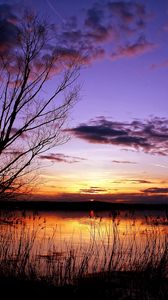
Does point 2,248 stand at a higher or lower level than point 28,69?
lower

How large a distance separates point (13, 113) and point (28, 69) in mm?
→ 1414

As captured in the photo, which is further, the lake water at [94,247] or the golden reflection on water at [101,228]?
the golden reflection on water at [101,228]

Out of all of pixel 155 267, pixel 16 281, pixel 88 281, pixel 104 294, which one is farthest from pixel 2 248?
pixel 155 267

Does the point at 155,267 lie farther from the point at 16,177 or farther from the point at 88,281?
the point at 16,177

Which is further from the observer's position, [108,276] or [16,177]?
[16,177]

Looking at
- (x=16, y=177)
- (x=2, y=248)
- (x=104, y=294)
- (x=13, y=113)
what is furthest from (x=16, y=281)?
(x=13, y=113)

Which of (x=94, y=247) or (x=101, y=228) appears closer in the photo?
(x=101, y=228)

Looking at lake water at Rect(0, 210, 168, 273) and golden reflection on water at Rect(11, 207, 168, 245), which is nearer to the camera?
lake water at Rect(0, 210, 168, 273)

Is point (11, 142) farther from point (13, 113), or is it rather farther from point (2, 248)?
point (2, 248)

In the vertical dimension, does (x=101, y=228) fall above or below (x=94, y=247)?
above

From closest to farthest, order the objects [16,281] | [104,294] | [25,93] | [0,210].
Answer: [104,294] → [16,281] → [25,93] → [0,210]

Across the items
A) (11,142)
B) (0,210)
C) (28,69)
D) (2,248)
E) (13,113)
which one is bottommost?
(2,248)

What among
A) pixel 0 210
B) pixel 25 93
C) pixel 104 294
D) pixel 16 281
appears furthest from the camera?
pixel 0 210

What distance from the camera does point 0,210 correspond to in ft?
40.6
